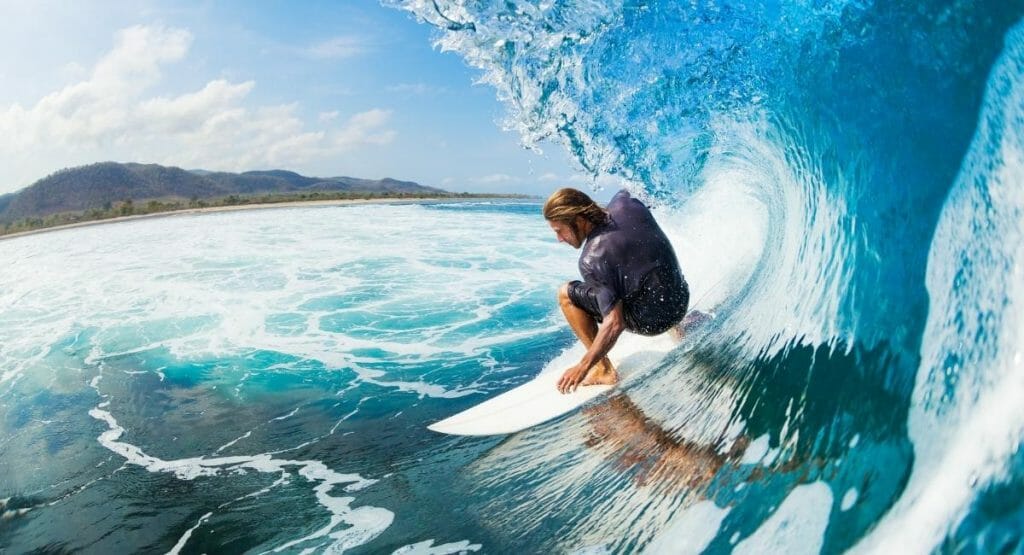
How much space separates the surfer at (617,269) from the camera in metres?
3.19

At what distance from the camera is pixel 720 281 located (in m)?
5.74

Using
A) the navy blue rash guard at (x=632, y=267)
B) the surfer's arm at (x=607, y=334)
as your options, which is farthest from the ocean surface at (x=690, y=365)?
the navy blue rash guard at (x=632, y=267)

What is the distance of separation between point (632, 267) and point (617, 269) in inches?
3.2

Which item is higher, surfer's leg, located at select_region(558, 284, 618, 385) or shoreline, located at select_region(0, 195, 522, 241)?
shoreline, located at select_region(0, 195, 522, 241)

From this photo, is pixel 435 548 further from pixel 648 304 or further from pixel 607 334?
pixel 648 304

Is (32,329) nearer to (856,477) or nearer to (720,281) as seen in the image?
(720,281)

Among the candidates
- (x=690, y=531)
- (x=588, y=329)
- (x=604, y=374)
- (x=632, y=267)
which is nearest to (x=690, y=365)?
(x=604, y=374)

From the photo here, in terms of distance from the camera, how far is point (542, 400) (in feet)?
12.6

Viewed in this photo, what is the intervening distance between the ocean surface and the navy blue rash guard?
0.52 m

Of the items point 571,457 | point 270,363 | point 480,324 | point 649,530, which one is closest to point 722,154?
point 480,324

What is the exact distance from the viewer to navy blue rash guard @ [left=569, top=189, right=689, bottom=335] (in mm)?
3189

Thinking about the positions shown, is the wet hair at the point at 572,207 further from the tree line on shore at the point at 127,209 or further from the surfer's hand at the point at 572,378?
the tree line on shore at the point at 127,209

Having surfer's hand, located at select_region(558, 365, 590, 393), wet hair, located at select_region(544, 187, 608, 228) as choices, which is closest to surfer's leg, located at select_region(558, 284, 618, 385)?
surfer's hand, located at select_region(558, 365, 590, 393)

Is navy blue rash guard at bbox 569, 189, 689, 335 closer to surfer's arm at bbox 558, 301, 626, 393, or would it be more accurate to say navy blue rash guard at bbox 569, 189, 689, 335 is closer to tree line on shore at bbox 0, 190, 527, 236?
surfer's arm at bbox 558, 301, 626, 393
